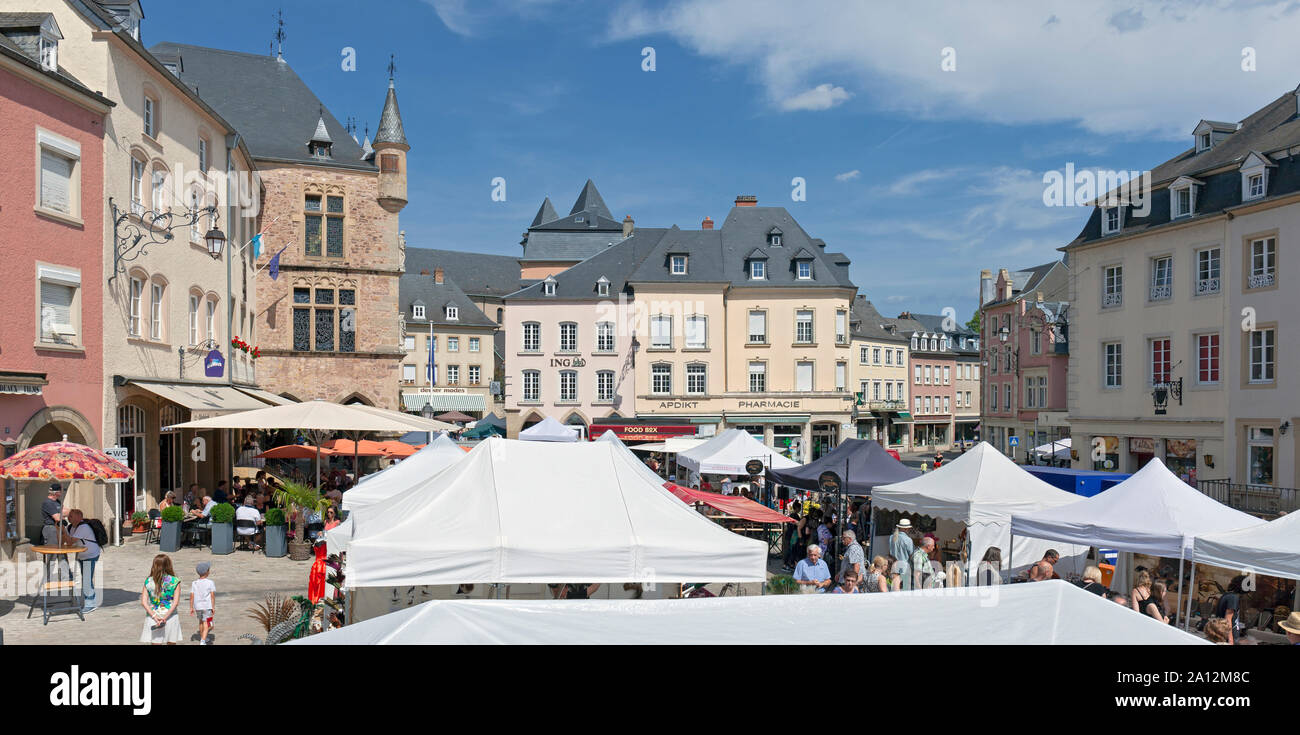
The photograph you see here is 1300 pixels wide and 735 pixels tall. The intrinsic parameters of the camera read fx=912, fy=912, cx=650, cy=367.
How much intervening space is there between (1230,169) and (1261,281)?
3652 millimetres

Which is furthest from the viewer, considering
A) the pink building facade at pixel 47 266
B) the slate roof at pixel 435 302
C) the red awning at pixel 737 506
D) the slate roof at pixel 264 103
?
the slate roof at pixel 435 302

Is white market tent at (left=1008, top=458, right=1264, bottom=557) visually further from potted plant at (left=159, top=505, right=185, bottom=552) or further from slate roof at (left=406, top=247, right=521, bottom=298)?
slate roof at (left=406, top=247, right=521, bottom=298)

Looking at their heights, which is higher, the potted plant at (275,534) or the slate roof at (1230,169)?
the slate roof at (1230,169)

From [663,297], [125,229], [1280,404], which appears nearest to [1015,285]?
[663,297]

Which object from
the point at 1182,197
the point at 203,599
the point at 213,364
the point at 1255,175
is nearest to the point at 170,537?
the point at 203,599

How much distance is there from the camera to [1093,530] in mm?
11031

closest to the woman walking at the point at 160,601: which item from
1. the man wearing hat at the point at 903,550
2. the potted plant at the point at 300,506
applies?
the potted plant at the point at 300,506

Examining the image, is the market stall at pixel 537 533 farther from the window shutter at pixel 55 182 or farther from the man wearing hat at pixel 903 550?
the window shutter at pixel 55 182

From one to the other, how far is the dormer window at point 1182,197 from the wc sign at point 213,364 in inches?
1107

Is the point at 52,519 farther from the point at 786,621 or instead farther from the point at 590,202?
the point at 590,202

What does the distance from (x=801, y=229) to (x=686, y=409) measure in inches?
469

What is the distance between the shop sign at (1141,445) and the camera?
29.3 metres

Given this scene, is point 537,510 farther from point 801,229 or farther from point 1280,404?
point 801,229

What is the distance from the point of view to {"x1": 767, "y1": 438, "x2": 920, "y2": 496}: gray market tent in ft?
52.2
